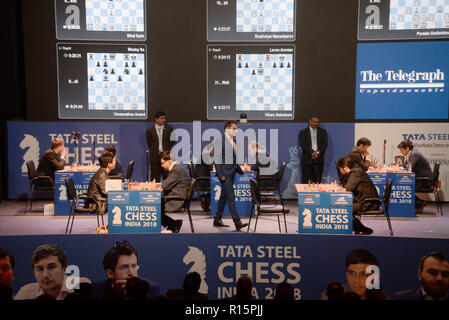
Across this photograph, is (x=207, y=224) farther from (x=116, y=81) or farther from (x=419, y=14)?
(x=419, y=14)

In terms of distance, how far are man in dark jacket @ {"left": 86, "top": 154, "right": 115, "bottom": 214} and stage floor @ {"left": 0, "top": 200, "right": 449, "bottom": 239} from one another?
1.79 feet

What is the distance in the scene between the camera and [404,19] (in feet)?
34.7

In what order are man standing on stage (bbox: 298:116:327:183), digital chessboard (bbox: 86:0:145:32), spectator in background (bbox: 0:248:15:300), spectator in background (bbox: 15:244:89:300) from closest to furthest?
spectator in background (bbox: 0:248:15:300), spectator in background (bbox: 15:244:89:300), man standing on stage (bbox: 298:116:327:183), digital chessboard (bbox: 86:0:145:32)

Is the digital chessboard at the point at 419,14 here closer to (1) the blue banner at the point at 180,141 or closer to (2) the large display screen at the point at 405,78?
(2) the large display screen at the point at 405,78

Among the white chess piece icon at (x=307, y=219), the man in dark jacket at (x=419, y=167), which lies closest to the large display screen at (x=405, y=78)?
the man in dark jacket at (x=419, y=167)

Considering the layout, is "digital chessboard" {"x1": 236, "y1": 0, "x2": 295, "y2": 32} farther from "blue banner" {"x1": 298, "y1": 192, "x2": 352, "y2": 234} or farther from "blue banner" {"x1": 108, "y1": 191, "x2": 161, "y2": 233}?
"blue banner" {"x1": 108, "y1": 191, "x2": 161, "y2": 233}

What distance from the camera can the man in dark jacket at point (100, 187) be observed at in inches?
296

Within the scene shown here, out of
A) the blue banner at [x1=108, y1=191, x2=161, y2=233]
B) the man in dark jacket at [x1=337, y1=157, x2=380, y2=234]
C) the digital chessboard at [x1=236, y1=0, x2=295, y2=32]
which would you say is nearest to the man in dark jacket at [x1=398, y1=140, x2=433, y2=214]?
the man in dark jacket at [x1=337, y1=157, x2=380, y2=234]

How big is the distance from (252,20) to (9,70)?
16.8 ft

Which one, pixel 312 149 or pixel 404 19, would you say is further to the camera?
pixel 404 19

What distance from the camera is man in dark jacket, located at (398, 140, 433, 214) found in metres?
9.19

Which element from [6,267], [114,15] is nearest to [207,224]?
[6,267]

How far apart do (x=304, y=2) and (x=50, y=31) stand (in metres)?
5.36
